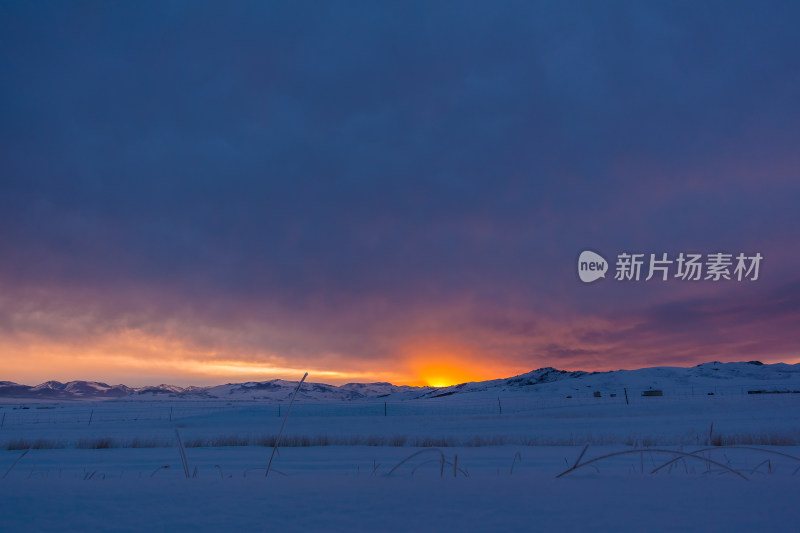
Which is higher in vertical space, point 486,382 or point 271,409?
point 486,382

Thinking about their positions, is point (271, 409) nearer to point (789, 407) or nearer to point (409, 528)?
point (789, 407)

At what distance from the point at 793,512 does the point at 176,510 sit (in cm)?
137

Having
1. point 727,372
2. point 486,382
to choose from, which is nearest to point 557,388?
point 727,372

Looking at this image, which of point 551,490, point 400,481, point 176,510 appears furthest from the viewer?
point 400,481

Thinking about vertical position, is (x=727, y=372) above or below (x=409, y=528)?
above

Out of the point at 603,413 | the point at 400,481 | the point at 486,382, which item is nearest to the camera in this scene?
the point at 400,481

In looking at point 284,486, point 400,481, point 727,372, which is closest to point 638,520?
point 400,481

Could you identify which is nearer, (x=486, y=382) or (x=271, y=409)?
(x=271, y=409)

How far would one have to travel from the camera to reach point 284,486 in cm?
159

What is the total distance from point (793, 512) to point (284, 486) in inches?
50.0

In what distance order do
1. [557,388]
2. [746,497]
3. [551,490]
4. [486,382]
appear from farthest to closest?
[486,382]
[557,388]
[551,490]
[746,497]

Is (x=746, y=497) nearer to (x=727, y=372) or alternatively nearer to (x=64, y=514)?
(x=64, y=514)

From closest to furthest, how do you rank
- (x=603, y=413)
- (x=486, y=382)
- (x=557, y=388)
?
1. (x=603, y=413)
2. (x=557, y=388)
3. (x=486, y=382)

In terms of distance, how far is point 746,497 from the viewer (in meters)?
1.35
